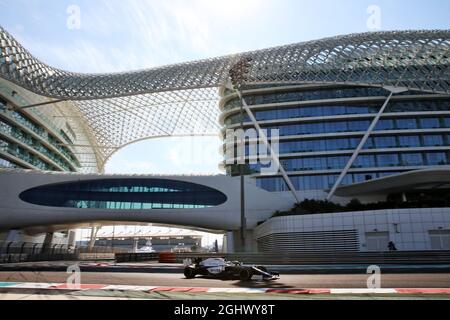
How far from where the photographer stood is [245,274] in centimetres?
1556

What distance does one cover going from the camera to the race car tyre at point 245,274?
15.5 meters

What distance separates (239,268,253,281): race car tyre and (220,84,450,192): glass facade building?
119 feet

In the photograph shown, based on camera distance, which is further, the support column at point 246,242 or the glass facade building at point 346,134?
the support column at point 246,242

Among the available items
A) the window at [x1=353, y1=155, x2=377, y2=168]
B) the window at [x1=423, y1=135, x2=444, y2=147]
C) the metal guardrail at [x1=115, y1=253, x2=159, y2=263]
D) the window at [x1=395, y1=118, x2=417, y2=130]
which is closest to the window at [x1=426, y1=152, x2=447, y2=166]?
the window at [x1=423, y1=135, x2=444, y2=147]

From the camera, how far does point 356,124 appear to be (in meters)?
52.1

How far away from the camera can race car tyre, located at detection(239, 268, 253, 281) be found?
15484mm

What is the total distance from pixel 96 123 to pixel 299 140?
4325 centimetres

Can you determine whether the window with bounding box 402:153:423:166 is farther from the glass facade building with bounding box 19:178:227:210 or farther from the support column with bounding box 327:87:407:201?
the glass facade building with bounding box 19:178:227:210

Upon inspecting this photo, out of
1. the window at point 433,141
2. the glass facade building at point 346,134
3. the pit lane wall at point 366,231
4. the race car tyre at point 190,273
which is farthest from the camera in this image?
the window at point 433,141

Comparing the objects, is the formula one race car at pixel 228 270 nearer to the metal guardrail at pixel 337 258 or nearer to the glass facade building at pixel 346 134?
the metal guardrail at pixel 337 258

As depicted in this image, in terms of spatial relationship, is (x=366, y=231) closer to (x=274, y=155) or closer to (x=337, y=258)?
(x=337, y=258)

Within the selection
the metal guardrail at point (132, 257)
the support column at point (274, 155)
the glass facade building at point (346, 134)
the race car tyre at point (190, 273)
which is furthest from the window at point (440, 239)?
the metal guardrail at point (132, 257)

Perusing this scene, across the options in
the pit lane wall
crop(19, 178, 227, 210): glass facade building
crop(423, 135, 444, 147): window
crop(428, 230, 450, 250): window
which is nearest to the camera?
crop(428, 230, 450, 250): window
